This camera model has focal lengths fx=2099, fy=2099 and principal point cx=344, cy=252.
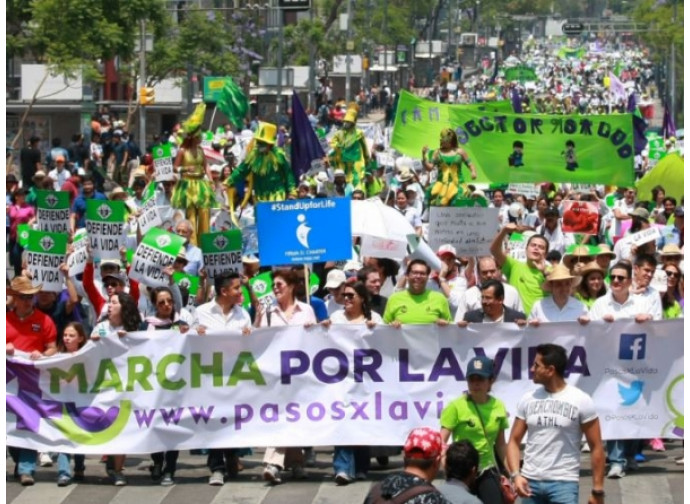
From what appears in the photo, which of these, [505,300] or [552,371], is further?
[505,300]

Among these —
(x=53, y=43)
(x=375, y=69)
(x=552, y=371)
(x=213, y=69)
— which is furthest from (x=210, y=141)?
(x=375, y=69)

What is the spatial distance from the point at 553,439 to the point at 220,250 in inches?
233

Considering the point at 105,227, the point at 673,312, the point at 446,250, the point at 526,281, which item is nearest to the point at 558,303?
the point at 673,312

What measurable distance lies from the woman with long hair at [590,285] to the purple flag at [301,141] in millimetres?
8463

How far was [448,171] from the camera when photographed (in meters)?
21.2

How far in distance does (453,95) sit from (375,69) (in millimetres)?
6423

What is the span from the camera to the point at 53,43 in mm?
37656

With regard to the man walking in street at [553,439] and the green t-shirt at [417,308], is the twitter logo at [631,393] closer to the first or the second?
the green t-shirt at [417,308]

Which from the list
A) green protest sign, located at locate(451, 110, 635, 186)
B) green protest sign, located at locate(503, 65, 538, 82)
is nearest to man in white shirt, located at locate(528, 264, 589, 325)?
green protest sign, located at locate(451, 110, 635, 186)

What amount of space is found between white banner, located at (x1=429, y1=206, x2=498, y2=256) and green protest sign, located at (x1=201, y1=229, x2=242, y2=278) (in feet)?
4.71

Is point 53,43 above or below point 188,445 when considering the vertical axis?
above

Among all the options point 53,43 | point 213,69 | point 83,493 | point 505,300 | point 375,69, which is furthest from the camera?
point 375,69

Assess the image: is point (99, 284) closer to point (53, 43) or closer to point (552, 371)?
point (552, 371)

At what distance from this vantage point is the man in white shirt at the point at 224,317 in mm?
12688
